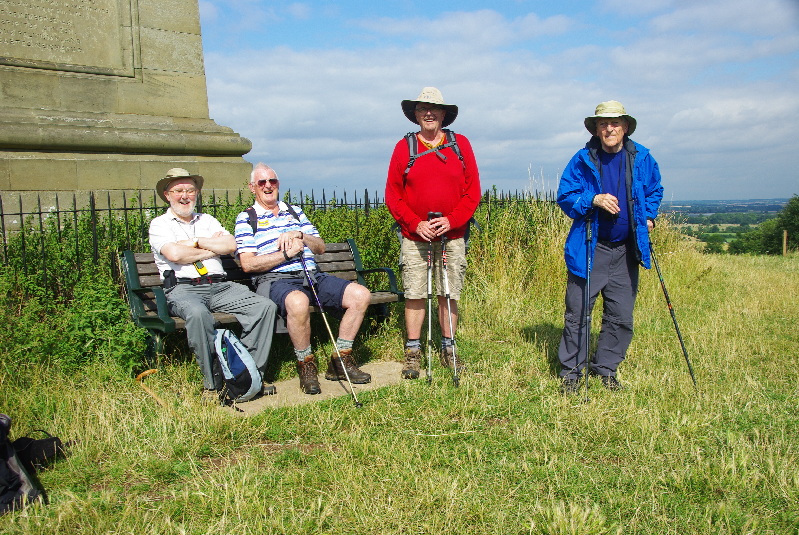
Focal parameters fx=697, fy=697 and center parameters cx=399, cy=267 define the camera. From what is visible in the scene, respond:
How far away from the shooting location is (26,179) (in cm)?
800

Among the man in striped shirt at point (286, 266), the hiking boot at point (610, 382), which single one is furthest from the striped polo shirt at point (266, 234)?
the hiking boot at point (610, 382)

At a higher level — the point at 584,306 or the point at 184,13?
the point at 184,13

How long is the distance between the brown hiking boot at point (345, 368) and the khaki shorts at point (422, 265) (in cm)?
68

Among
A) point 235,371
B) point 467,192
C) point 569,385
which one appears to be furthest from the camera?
point 467,192

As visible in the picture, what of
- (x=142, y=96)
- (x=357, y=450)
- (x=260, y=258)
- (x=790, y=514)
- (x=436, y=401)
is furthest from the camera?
(x=142, y=96)

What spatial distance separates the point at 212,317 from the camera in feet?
16.1

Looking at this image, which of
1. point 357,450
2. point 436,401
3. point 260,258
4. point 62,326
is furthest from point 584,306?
point 62,326

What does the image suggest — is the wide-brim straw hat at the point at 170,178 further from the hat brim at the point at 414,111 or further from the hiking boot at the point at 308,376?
the hat brim at the point at 414,111

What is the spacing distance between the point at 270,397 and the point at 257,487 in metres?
1.58

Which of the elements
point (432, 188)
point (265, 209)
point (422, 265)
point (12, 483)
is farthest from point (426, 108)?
point (12, 483)

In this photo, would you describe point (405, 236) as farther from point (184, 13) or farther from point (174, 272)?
point (184, 13)

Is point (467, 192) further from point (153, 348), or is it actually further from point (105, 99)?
point (105, 99)

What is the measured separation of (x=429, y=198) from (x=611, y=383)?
1.92 meters

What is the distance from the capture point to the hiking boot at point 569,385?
16.1 ft
